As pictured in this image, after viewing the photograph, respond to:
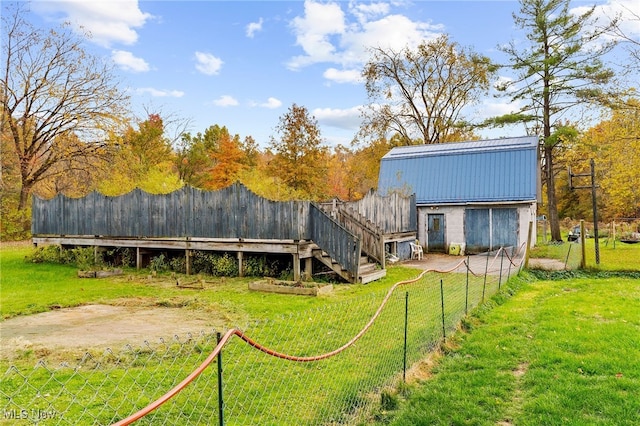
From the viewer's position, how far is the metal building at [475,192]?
63.8ft

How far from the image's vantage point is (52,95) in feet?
74.8

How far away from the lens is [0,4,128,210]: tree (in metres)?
22.5

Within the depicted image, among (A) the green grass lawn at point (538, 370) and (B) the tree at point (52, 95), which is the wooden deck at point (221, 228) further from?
(B) the tree at point (52, 95)

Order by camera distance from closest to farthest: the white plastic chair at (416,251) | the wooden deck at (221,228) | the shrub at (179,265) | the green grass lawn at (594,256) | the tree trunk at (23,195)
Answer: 1. the wooden deck at (221,228)
2. the green grass lawn at (594,256)
3. the shrub at (179,265)
4. the white plastic chair at (416,251)
5. the tree trunk at (23,195)

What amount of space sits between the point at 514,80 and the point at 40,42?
26.3 m

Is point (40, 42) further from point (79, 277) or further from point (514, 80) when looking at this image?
point (514, 80)

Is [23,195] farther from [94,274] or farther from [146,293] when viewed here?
[146,293]

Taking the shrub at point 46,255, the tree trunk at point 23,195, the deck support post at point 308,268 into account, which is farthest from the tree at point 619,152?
the tree trunk at point 23,195

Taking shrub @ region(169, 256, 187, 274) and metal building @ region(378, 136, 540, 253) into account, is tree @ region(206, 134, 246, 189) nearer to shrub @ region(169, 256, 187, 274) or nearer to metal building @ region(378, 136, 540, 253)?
metal building @ region(378, 136, 540, 253)

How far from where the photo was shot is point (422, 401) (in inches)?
186

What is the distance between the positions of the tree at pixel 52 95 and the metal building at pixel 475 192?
15863mm

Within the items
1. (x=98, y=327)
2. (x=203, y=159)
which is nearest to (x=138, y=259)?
(x=98, y=327)

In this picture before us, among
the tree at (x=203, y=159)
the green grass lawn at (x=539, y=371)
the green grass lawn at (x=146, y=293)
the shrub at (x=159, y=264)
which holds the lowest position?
the green grass lawn at (x=539, y=371)

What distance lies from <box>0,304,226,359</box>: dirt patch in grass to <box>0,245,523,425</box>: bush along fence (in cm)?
83
